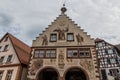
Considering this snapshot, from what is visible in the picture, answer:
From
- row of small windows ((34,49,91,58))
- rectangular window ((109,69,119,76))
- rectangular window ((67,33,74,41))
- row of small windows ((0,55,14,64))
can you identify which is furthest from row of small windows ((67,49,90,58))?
rectangular window ((109,69,119,76))

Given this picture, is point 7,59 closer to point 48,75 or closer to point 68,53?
point 48,75

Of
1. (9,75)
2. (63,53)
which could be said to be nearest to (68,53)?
(63,53)

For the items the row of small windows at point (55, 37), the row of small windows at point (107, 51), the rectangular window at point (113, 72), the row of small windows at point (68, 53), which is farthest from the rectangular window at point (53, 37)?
the rectangular window at point (113, 72)

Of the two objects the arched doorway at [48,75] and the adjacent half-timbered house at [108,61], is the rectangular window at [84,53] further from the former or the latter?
the adjacent half-timbered house at [108,61]

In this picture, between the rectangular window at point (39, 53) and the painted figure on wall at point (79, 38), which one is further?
the painted figure on wall at point (79, 38)

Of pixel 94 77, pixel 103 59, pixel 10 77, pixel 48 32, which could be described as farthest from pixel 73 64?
pixel 103 59

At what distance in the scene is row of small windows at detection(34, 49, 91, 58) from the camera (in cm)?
2212

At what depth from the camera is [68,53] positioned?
22.5 m

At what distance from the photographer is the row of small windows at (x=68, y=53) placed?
871 inches

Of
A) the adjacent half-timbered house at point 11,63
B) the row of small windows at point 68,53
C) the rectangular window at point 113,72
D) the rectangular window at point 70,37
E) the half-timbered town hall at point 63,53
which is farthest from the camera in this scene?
the rectangular window at point 113,72

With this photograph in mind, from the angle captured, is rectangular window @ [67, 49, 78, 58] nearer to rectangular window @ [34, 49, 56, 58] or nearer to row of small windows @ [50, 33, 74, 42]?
row of small windows @ [50, 33, 74, 42]

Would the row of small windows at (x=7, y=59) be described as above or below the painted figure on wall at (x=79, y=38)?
below

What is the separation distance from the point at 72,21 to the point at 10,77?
13.8 meters

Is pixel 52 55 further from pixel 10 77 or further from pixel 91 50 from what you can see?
pixel 10 77
